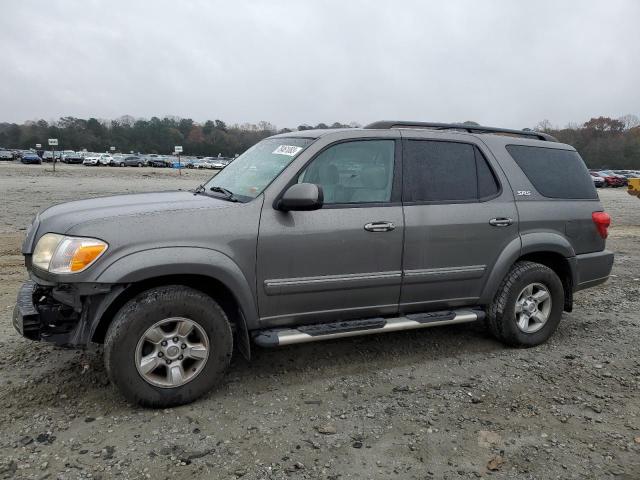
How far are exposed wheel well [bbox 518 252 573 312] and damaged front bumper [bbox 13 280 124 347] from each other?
11.8 ft

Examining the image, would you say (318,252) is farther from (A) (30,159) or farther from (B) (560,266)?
(A) (30,159)

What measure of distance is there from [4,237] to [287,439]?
8.23 metres

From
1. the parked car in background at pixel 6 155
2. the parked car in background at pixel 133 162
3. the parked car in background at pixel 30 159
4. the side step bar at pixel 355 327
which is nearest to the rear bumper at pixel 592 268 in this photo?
the side step bar at pixel 355 327

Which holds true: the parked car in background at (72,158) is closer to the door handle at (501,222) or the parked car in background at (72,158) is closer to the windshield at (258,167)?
the windshield at (258,167)

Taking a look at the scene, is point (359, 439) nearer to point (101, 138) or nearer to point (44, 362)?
point (44, 362)

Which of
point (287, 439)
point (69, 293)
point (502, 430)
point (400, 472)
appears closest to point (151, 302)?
point (69, 293)

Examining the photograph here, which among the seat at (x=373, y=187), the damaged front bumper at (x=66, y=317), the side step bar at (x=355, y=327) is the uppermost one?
the seat at (x=373, y=187)

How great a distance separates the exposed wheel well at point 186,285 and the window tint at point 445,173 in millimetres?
1557

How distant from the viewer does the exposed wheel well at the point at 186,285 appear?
11.1 feet

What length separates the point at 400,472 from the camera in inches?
112

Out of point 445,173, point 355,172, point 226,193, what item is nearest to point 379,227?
point 355,172

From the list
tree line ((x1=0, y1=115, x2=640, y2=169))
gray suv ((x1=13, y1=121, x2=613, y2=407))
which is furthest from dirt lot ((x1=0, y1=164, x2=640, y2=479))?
tree line ((x1=0, y1=115, x2=640, y2=169))

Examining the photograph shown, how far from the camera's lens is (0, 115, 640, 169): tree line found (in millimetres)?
82812

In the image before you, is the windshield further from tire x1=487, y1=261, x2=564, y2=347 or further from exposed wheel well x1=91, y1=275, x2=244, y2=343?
tire x1=487, y1=261, x2=564, y2=347
